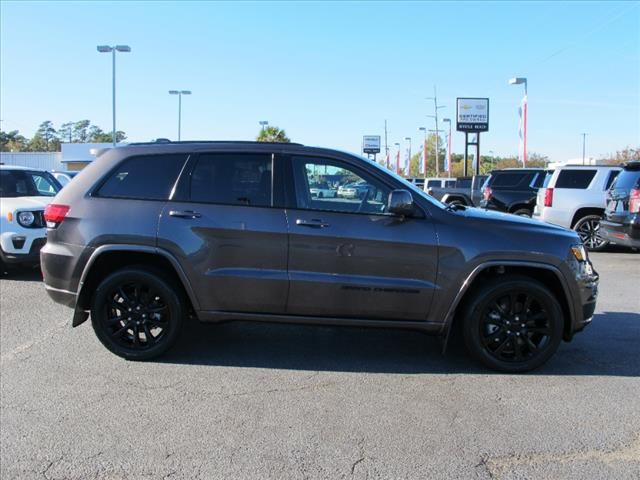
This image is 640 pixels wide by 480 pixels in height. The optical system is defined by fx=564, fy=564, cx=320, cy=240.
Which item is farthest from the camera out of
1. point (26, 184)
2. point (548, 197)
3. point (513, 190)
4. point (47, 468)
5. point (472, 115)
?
point (472, 115)

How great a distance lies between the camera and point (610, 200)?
427 inches

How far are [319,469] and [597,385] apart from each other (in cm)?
256

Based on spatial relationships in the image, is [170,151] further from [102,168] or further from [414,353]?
[414,353]

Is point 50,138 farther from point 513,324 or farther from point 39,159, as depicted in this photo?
point 513,324

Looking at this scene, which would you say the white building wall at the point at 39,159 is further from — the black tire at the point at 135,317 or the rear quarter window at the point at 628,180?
the black tire at the point at 135,317

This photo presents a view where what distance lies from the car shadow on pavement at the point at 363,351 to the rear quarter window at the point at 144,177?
1.48 meters

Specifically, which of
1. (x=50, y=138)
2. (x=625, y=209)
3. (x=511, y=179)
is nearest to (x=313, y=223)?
(x=625, y=209)

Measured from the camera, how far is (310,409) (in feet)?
13.2

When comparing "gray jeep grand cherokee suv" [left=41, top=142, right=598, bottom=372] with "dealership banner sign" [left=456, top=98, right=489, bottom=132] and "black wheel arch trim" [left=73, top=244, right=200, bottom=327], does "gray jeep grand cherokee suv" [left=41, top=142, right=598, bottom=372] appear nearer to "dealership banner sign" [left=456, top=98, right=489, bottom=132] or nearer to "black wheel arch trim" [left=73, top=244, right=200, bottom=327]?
"black wheel arch trim" [left=73, top=244, right=200, bottom=327]

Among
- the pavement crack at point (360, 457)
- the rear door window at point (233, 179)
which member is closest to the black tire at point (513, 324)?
the pavement crack at point (360, 457)

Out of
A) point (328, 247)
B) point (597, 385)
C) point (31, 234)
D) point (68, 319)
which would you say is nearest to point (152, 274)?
point (328, 247)

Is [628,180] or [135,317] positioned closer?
[135,317]

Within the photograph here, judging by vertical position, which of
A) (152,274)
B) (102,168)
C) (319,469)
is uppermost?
(102,168)

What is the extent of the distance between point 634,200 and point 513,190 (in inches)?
245
